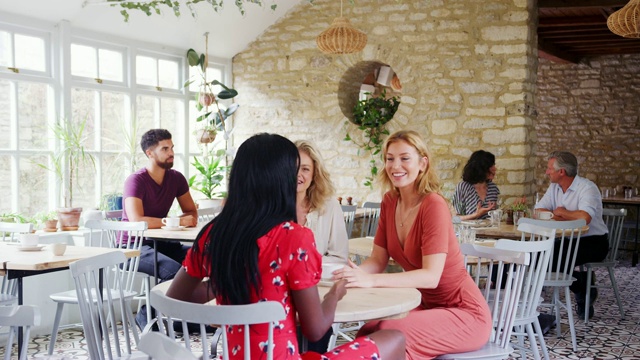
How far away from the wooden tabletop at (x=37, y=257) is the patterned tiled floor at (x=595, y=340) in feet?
2.14

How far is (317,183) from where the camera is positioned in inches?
151

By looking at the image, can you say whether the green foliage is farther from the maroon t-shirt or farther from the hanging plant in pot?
the maroon t-shirt

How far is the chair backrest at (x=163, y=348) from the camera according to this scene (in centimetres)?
173

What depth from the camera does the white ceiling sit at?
6.02 meters

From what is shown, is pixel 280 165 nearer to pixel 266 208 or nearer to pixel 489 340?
pixel 266 208

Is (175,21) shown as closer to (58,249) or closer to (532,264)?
(58,249)

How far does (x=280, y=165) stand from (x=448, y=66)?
5.50 meters

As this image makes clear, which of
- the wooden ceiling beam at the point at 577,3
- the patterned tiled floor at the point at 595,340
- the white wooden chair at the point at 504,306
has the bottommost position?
the patterned tiled floor at the point at 595,340

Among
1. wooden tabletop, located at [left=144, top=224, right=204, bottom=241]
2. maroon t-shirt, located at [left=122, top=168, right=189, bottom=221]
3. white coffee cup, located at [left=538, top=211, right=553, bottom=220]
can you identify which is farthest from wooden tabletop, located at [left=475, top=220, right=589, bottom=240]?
maroon t-shirt, located at [left=122, top=168, right=189, bottom=221]

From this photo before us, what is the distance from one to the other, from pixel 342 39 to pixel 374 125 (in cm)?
119

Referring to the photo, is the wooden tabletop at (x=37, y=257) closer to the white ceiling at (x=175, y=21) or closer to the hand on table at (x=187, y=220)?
the hand on table at (x=187, y=220)

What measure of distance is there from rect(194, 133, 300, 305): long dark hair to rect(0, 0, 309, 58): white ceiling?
431 cm

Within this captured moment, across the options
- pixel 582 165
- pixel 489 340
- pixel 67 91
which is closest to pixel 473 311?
pixel 489 340

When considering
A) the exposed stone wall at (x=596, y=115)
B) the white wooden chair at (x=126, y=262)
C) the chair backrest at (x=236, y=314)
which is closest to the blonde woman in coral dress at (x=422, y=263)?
the chair backrest at (x=236, y=314)
